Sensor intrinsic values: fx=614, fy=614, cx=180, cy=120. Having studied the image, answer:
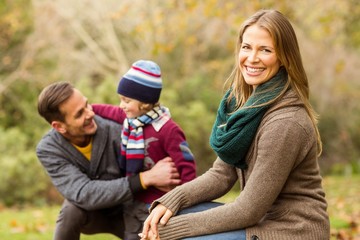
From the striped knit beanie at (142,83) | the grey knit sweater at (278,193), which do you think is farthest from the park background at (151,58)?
the grey knit sweater at (278,193)

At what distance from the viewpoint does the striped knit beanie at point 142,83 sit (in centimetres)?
410

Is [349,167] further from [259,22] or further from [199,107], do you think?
[259,22]

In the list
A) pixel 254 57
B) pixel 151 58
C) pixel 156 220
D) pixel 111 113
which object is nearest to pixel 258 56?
pixel 254 57

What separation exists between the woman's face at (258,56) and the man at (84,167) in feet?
3.63

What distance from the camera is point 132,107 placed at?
411cm

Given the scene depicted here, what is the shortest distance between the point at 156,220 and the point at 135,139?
1037mm

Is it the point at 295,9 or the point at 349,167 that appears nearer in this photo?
the point at 295,9

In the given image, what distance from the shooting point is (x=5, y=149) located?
12297mm

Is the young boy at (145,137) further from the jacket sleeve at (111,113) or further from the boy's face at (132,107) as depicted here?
the jacket sleeve at (111,113)

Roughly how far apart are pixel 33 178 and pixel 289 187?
962 centimetres

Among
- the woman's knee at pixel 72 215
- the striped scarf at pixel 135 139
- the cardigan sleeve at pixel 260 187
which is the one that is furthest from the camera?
the woman's knee at pixel 72 215

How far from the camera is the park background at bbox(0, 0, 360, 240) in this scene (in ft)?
38.9

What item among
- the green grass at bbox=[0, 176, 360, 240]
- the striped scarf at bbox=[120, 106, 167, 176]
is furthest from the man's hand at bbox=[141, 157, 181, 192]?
the green grass at bbox=[0, 176, 360, 240]

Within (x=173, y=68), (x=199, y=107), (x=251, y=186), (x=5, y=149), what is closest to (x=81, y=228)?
(x=251, y=186)
